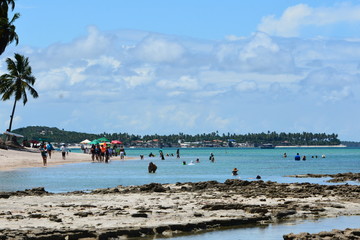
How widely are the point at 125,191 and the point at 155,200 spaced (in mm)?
5099

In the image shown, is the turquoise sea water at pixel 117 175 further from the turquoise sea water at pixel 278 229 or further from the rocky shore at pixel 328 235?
the rocky shore at pixel 328 235

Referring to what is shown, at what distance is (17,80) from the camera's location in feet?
314

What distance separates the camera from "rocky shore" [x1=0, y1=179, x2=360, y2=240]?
17219mm

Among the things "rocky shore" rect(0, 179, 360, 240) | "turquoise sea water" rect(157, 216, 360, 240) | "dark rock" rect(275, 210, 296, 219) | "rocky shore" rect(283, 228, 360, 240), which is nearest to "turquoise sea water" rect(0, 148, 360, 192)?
"rocky shore" rect(0, 179, 360, 240)

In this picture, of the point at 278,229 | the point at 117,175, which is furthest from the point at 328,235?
the point at 117,175

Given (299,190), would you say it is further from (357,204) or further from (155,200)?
(155,200)

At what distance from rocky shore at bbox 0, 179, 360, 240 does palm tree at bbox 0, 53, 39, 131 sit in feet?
218

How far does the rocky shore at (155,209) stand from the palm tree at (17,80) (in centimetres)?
6657

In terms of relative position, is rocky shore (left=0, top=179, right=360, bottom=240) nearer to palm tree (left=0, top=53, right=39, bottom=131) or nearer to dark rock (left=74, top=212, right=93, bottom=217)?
dark rock (left=74, top=212, right=93, bottom=217)

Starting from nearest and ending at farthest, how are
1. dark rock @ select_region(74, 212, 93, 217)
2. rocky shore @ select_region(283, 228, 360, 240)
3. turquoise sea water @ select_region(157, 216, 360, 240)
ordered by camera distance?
1. rocky shore @ select_region(283, 228, 360, 240)
2. turquoise sea water @ select_region(157, 216, 360, 240)
3. dark rock @ select_region(74, 212, 93, 217)

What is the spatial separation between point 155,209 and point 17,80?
7785cm

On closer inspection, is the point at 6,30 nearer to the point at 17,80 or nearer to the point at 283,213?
the point at 17,80

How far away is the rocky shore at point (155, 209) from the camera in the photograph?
17219 mm

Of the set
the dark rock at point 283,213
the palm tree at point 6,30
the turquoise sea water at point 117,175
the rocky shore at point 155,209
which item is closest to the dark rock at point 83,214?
the rocky shore at point 155,209
